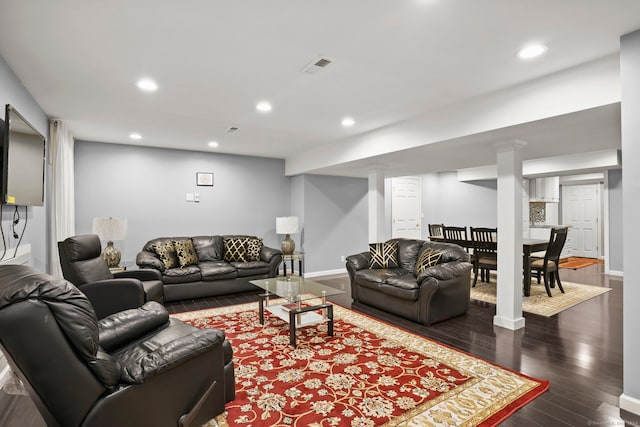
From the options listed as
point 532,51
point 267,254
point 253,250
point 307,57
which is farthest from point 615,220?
point 307,57

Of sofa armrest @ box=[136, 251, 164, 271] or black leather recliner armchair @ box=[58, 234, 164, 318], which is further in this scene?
sofa armrest @ box=[136, 251, 164, 271]

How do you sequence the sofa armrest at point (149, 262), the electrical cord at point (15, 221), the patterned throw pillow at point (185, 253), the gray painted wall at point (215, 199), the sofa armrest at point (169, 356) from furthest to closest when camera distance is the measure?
1. the gray painted wall at point (215, 199)
2. the patterned throw pillow at point (185, 253)
3. the sofa armrest at point (149, 262)
4. the electrical cord at point (15, 221)
5. the sofa armrest at point (169, 356)

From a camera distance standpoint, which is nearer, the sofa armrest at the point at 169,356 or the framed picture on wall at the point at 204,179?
the sofa armrest at the point at 169,356

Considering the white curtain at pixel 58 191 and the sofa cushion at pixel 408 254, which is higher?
the white curtain at pixel 58 191

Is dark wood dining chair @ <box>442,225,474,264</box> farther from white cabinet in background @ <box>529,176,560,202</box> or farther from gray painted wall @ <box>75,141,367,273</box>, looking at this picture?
white cabinet in background @ <box>529,176,560,202</box>

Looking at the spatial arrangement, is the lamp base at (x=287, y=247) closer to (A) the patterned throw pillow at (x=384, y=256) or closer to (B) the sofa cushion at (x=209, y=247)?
(B) the sofa cushion at (x=209, y=247)

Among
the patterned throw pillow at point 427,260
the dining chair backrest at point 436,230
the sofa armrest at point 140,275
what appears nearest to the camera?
the sofa armrest at point 140,275

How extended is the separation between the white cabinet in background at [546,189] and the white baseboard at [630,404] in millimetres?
7302

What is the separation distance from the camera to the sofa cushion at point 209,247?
562 centimetres

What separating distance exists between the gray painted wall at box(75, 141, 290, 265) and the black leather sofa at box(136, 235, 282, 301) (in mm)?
413

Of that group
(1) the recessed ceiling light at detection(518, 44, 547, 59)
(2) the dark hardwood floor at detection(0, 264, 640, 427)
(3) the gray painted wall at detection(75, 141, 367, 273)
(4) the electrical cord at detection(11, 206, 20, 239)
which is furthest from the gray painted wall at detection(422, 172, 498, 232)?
(4) the electrical cord at detection(11, 206, 20, 239)

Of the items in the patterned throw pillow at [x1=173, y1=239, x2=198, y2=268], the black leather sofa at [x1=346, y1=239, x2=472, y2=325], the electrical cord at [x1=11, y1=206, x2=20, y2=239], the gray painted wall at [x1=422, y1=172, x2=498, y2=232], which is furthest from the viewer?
the gray painted wall at [x1=422, y1=172, x2=498, y2=232]

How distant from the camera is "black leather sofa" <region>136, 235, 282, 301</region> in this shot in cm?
476

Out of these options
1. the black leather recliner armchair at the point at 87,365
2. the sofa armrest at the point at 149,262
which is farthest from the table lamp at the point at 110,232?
the black leather recliner armchair at the point at 87,365
